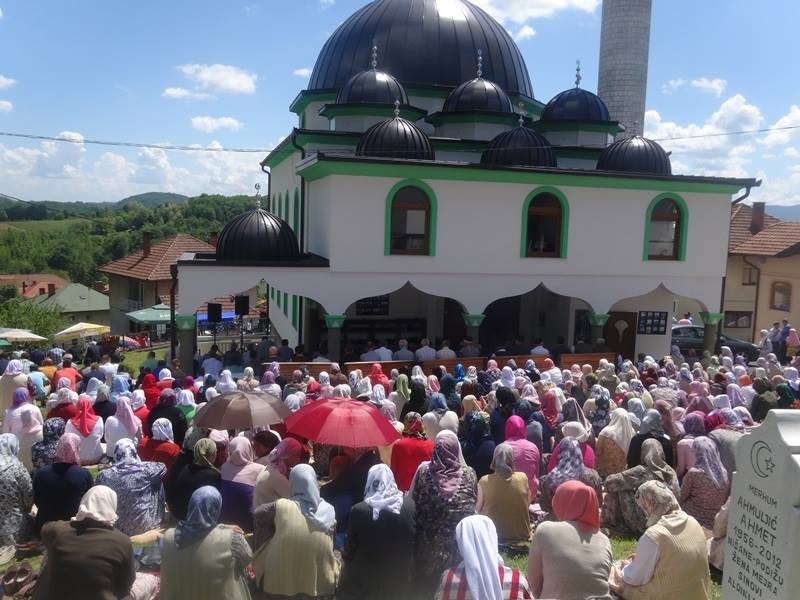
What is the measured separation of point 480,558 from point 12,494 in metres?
4.46

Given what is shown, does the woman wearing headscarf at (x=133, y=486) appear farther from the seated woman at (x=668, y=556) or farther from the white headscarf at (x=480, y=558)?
the seated woman at (x=668, y=556)

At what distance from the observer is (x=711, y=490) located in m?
6.32

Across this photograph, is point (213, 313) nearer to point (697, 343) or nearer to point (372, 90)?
point (372, 90)

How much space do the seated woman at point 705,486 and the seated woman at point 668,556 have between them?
5.59 feet

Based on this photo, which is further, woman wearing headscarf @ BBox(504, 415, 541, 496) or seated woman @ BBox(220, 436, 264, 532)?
woman wearing headscarf @ BBox(504, 415, 541, 496)

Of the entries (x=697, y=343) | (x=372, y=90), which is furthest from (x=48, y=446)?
(x=697, y=343)

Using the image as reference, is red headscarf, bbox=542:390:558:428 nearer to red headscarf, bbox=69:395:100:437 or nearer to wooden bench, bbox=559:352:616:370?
red headscarf, bbox=69:395:100:437

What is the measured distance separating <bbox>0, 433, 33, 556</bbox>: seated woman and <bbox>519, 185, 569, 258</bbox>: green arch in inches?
512

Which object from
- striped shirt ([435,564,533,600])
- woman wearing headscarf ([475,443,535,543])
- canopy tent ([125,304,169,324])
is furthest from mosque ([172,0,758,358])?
striped shirt ([435,564,533,600])

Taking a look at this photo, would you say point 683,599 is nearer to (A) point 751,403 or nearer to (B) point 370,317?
(A) point 751,403

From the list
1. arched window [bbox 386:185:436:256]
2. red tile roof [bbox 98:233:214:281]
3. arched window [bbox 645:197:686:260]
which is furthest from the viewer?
red tile roof [bbox 98:233:214:281]

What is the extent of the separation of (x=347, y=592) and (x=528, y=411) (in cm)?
396

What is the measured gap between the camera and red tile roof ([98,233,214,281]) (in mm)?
38281

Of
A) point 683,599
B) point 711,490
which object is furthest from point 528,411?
point 683,599
